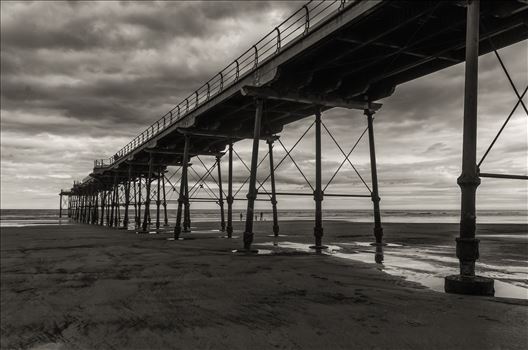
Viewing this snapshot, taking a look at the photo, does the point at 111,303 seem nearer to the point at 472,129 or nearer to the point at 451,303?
the point at 451,303

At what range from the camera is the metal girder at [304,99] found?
46.0ft

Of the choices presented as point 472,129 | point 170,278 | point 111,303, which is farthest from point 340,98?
point 111,303

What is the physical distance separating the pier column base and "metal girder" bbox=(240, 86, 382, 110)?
29.4 ft

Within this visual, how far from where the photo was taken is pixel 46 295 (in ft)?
23.6

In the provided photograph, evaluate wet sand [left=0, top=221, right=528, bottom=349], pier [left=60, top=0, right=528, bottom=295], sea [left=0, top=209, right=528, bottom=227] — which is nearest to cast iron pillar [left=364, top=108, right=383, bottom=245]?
pier [left=60, top=0, right=528, bottom=295]

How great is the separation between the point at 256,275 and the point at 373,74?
8.39 meters

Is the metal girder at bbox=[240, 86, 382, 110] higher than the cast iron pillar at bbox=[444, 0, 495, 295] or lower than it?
higher

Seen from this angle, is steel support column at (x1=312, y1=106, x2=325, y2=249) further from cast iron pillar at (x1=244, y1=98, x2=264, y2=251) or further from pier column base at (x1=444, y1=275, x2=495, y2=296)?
pier column base at (x1=444, y1=275, x2=495, y2=296)

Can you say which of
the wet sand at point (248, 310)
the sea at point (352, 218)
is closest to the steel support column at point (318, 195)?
the wet sand at point (248, 310)

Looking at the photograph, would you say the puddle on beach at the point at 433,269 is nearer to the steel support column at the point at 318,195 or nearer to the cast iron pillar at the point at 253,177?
the cast iron pillar at the point at 253,177

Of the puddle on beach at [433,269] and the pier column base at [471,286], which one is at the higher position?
the pier column base at [471,286]

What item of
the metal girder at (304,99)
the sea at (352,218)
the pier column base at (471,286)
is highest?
the metal girder at (304,99)

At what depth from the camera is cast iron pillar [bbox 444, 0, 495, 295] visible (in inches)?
268

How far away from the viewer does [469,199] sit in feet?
22.8
